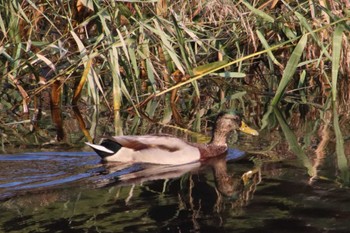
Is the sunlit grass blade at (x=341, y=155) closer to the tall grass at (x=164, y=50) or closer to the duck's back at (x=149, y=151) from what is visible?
the tall grass at (x=164, y=50)

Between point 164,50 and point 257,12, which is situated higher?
point 257,12

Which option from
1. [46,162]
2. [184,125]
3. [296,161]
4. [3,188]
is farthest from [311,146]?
[3,188]

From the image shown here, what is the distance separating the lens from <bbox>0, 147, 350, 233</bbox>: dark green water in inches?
259

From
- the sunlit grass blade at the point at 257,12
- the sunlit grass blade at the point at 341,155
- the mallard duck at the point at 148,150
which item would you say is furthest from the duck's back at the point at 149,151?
the sunlit grass blade at the point at 257,12

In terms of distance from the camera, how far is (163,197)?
7.44 meters

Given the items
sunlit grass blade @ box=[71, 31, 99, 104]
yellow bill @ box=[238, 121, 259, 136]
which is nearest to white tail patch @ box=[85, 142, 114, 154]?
sunlit grass blade @ box=[71, 31, 99, 104]

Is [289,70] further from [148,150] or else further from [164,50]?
[148,150]

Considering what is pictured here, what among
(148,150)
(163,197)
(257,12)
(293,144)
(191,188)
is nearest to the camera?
(163,197)

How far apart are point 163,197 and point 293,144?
2.50 metres

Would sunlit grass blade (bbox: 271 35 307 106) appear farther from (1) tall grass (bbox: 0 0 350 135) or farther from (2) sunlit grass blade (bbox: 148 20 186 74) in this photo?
(2) sunlit grass blade (bbox: 148 20 186 74)

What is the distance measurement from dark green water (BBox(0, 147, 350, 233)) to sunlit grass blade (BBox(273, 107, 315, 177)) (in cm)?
8

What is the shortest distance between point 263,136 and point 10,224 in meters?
4.04

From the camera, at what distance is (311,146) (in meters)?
9.47

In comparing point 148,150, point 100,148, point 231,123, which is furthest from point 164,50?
point 100,148
